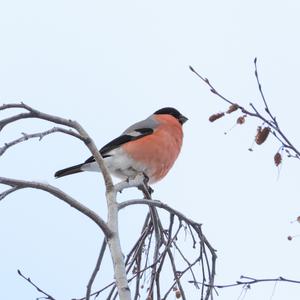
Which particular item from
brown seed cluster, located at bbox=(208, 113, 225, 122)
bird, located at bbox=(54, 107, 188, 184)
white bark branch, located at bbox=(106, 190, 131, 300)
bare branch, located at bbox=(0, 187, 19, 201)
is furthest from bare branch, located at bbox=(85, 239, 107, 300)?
bird, located at bbox=(54, 107, 188, 184)

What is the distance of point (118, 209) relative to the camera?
283 cm

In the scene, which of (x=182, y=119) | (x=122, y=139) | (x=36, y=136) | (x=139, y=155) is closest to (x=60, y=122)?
(x=36, y=136)

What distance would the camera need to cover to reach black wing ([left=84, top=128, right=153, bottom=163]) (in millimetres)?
5426

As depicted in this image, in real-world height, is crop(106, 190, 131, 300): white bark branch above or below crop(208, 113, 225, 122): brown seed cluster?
below

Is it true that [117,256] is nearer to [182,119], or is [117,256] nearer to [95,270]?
[95,270]

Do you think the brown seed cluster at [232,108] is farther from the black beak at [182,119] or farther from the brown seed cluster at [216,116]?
the black beak at [182,119]

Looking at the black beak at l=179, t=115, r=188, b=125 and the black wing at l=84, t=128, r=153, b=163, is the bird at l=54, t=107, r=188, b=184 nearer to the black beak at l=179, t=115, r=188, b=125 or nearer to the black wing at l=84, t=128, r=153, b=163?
the black wing at l=84, t=128, r=153, b=163

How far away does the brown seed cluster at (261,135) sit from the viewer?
2.78 m

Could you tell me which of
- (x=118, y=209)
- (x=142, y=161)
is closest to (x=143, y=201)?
(x=118, y=209)

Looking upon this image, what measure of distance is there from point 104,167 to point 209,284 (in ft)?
2.07

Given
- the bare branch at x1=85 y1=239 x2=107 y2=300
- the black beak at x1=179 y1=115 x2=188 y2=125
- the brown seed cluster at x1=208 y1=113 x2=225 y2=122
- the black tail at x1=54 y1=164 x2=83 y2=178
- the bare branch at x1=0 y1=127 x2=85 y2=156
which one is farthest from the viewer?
the black beak at x1=179 y1=115 x2=188 y2=125

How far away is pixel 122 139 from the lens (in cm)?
554

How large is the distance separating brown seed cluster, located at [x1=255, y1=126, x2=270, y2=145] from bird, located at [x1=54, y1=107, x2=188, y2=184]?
2487 mm

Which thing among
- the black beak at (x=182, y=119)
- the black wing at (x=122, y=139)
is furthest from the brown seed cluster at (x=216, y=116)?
the black beak at (x=182, y=119)
